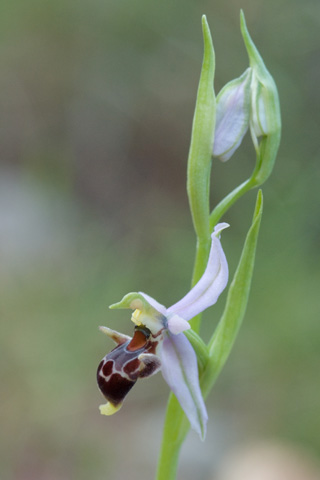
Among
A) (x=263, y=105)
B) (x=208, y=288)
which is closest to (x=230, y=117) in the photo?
(x=263, y=105)

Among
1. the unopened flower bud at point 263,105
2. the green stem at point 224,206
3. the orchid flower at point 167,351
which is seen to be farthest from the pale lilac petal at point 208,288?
the unopened flower bud at point 263,105

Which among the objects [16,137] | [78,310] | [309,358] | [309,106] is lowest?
[78,310]

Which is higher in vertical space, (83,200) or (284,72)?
(284,72)

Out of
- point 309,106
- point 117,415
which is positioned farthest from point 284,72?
point 117,415

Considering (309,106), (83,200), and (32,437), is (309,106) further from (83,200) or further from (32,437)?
(32,437)

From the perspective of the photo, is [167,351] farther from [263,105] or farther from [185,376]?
[263,105]

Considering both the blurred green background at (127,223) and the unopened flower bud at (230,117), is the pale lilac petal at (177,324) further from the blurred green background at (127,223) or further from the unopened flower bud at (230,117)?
the blurred green background at (127,223)

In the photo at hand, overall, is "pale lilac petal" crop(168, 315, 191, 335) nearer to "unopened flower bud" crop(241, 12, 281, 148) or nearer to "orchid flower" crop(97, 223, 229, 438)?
"orchid flower" crop(97, 223, 229, 438)

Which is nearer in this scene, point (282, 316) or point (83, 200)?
point (282, 316)
